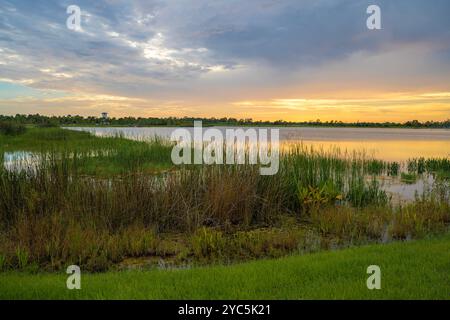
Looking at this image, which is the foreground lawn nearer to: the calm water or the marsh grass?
the marsh grass

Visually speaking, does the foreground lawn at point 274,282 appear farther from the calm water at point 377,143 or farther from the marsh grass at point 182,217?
the calm water at point 377,143

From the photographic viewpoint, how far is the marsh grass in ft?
19.1

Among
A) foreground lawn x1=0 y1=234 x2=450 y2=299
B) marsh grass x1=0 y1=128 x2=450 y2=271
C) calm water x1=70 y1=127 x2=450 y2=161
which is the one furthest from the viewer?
calm water x1=70 y1=127 x2=450 y2=161

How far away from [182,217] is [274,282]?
357cm

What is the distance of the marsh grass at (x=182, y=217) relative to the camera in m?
5.82

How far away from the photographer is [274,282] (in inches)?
161

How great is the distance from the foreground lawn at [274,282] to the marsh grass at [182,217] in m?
1.10

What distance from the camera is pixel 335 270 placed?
14.6ft

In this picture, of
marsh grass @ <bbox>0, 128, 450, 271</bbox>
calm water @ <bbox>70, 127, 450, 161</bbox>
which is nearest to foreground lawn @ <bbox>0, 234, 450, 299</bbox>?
marsh grass @ <bbox>0, 128, 450, 271</bbox>

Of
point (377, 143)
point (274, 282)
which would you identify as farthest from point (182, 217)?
point (377, 143)

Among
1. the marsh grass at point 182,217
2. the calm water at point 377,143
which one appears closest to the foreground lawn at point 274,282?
the marsh grass at point 182,217

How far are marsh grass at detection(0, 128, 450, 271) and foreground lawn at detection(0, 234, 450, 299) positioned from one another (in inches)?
43.2

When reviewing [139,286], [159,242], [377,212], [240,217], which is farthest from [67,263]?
[377,212]
